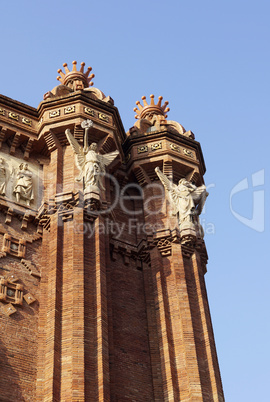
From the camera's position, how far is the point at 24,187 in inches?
819

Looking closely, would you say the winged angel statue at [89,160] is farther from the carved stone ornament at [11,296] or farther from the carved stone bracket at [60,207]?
the carved stone ornament at [11,296]

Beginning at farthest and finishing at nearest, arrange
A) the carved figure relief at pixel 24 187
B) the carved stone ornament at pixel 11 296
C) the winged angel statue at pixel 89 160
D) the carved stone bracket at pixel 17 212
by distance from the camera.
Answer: the carved figure relief at pixel 24 187 < the winged angel statue at pixel 89 160 < the carved stone bracket at pixel 17 212 < the carved stone ornament at pixel 11 296

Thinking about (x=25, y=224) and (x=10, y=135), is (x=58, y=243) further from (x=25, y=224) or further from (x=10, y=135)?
(x=10, y=135)

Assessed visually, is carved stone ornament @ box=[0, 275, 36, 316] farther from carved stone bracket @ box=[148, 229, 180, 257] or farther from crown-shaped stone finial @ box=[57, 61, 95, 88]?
crown-shaped stone finial @ box=[57, 61, 95, 88]

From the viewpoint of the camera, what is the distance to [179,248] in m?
21.0

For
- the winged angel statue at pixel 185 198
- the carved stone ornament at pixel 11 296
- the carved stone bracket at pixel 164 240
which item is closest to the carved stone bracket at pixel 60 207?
the carved stone ornament at pixel 11 296

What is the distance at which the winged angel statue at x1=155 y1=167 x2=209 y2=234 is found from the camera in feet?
71.2

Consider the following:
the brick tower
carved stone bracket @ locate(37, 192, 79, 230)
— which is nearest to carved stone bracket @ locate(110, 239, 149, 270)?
the brick tower

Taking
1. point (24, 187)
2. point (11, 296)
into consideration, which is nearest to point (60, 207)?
point (24, 187)

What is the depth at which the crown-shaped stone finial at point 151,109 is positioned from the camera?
25.9 m

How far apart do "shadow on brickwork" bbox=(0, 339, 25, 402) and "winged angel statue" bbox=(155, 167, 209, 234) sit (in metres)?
6.80

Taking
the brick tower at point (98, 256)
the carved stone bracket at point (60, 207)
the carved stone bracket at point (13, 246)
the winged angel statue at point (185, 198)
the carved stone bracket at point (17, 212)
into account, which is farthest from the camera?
the winged angel statue at point (185, 198)

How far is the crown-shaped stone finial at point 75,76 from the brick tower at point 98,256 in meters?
0.06

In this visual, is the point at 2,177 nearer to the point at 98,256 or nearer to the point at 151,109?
the point at 98,256
